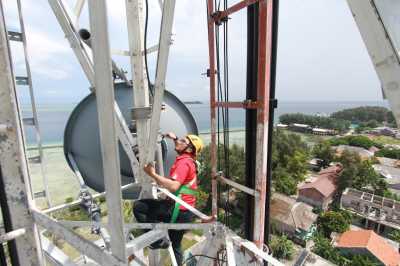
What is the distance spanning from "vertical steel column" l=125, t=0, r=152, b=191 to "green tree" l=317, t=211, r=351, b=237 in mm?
30490

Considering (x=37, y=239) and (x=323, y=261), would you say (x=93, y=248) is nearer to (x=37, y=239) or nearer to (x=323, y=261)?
(x=37, y=239)

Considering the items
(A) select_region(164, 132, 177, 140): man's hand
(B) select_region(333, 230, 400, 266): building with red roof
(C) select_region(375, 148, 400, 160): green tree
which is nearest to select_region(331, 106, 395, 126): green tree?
(C) select_region(375, 148, 400, 160): green tree

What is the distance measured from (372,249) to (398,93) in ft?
90.0

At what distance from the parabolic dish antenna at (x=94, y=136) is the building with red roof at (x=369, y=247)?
84.8 ft

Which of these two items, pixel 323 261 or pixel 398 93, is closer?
pixel 398 93

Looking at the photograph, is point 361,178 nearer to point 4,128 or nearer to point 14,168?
point 14,168

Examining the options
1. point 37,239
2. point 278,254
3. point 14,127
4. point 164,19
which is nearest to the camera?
point 14,127

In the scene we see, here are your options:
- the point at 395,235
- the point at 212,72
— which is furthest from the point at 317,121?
the point at 212,72

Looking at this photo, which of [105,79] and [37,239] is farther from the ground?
[105,79]

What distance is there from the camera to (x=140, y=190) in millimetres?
3451

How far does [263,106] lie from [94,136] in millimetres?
2434

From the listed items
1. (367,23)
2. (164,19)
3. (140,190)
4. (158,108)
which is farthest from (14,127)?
(367,23)

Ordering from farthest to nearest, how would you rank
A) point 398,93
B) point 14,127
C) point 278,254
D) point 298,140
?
point 298,140 < point 278,254 < point 14,127 < point 398,93

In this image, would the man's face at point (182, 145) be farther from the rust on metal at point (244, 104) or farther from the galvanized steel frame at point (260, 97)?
the rust on metal at point (244, 104)
